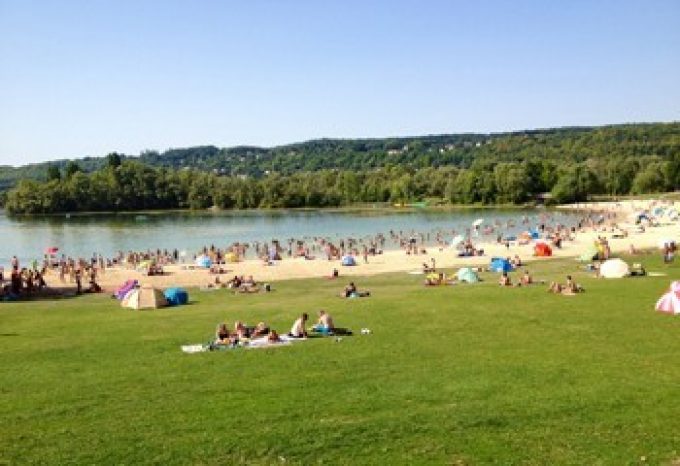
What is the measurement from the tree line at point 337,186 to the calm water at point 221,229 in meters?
16.2

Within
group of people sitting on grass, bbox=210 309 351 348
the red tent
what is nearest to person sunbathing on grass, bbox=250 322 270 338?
group of people sitting on grass, bbox=210 309 351 348

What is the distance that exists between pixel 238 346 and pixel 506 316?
7.45 meters

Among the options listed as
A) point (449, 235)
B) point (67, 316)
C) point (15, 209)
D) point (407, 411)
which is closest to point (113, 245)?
point (449, 235)

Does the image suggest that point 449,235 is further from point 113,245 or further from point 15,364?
point 15,364

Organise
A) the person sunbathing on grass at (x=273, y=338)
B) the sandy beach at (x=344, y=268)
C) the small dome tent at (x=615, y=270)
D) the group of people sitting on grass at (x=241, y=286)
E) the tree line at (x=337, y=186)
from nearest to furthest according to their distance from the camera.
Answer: the person sunbathing on grass at (x=273, y=338), the small dome tent at (x=615, y=270), the group of people sitting on grass at (x=241, y=286), the sandy beach at (x=344, y=268), the tree line at (x=337, y=186)

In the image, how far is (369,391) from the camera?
1258 cm

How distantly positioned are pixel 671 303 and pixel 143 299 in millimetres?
16749

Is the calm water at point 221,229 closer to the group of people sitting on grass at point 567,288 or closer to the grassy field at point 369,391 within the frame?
the group of people sitting on grass at point 567,288

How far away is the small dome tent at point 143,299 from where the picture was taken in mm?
24969

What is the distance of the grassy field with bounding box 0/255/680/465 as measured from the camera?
10.1 metres

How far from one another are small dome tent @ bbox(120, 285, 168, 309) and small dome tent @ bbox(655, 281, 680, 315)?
1620 cm

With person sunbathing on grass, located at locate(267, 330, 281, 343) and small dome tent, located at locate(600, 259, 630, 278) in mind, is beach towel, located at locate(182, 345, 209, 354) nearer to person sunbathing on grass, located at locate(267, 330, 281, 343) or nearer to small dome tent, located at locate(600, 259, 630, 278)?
person sunbathing on grass, located at locate(267, 330, 281, 343)

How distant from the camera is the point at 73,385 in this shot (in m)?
13.6

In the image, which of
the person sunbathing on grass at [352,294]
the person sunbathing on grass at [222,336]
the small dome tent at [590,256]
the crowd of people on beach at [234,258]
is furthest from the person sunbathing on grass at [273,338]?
the small dome tent at [590,256]
